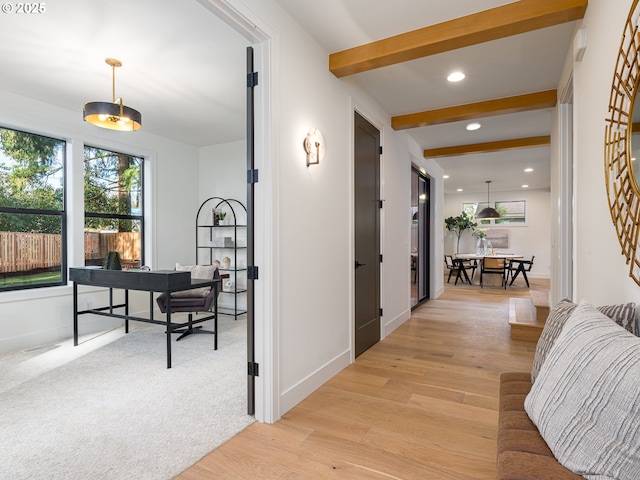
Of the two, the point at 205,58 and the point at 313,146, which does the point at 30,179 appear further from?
the point at 313,146

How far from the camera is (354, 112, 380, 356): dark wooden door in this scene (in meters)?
3.53

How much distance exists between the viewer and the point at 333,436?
82.7 inches

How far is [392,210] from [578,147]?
2294mm

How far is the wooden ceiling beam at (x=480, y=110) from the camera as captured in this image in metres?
3.72

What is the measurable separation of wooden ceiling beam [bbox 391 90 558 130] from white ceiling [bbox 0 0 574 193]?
0.11 meters

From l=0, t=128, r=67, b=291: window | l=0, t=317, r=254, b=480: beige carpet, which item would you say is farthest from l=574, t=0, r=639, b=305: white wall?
l=0, t=128, r=67, b=291: window

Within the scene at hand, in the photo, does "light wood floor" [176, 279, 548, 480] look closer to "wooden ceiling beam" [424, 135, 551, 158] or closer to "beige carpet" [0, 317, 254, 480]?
"beige carpet" [0, 317, 254, 480]

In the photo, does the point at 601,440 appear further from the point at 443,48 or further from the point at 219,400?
the point at 443,48

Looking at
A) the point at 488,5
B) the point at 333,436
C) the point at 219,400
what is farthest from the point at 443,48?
the point at 219,400

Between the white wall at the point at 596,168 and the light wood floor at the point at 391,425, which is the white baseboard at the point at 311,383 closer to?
the light wood floor at the point at 391,425

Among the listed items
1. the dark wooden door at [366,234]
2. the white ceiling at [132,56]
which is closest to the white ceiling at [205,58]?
the white ceiling at [132,56]

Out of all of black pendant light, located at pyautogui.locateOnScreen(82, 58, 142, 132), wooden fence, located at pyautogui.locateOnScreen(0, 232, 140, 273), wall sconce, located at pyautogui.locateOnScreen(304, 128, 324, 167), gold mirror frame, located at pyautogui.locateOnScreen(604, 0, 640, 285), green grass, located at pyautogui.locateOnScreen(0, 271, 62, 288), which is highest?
black pendant light, located at pyautogui.locateOnScreen(82, 58, 142, 132)

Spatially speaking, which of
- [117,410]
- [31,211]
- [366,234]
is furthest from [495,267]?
[31,211]

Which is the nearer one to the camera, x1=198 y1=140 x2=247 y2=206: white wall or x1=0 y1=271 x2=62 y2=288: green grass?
x1=0 y1=271 x2=62 y2=288: green grass
